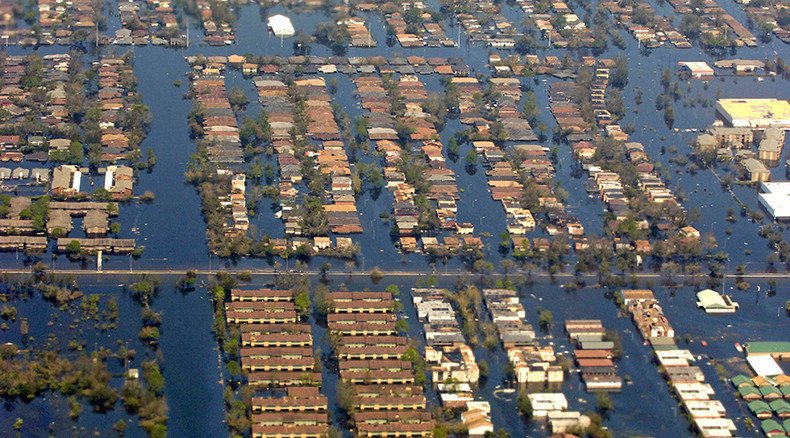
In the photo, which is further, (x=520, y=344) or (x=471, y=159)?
(x=471, y=159)

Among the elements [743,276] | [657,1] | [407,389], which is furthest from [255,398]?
[657,1]

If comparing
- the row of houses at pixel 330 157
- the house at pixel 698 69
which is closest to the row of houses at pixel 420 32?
the row of houses at pixel 330 157

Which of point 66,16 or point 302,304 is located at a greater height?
point 66,16

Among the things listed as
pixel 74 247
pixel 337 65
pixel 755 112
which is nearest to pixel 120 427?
pixel 74 247

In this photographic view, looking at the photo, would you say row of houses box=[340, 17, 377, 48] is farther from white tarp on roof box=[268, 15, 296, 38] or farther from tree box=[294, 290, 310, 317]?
tree box=[294, 290, 310, 317]

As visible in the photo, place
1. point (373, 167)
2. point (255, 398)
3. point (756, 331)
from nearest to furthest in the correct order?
point (255, 398)
point (756, 331)
point (373, 167)

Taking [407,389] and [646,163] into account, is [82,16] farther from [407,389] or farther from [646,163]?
[407,389]

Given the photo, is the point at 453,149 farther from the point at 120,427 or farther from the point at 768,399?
the point at 120,427
